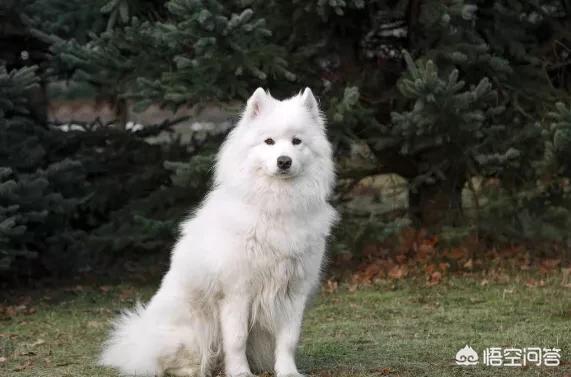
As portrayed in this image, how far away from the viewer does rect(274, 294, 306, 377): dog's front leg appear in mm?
5621

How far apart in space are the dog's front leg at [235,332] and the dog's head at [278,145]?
73 centimetres

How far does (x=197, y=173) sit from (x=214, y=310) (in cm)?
430

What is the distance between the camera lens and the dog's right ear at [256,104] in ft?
18.6

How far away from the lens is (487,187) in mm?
10898

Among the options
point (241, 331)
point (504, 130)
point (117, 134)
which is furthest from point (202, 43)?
point (241, 331)

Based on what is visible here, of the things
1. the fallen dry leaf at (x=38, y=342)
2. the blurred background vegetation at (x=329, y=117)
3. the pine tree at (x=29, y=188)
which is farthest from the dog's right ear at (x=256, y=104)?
the pine tree at (x=29, y=188)

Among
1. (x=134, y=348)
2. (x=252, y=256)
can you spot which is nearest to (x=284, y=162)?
(x=252, y=256)

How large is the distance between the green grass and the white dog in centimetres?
48

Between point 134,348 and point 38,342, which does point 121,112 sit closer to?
point 38,342

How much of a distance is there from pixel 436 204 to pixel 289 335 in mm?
5717

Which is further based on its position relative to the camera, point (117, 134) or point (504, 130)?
point (117, 134)

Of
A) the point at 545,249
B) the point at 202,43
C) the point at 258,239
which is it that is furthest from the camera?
the point at 545,249

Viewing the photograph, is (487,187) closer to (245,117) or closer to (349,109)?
(349,109)

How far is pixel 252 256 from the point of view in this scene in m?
5.51
